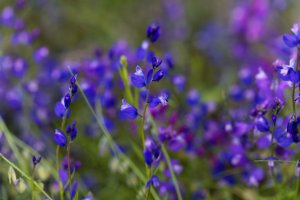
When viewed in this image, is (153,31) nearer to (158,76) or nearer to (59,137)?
(158,76)

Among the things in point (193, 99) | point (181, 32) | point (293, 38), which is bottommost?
point (293, 38)

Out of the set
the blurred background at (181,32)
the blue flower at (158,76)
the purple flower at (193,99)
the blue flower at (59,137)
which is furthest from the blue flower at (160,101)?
the blurred background at (181,32)

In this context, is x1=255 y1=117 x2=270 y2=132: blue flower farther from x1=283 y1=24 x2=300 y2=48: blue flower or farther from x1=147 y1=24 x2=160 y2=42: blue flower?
x1=147 y1=24 x2=160 y2=42: blue flower

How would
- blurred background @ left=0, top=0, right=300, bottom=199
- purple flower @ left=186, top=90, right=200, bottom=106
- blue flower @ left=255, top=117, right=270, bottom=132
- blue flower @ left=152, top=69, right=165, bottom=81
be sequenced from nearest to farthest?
blue flower @ left=152, top=69, right=165, bottom=81
blue flower @ left=255, top=117, right=270, bottom=132
purple flower @ left=186, top=90, right=200, bottom=106
blurred background @ left=0, top=0, right=300, bottom=199

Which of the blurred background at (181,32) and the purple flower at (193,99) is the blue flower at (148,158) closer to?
the purple flower at (193,99)

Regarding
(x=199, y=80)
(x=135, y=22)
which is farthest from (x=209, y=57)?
(x=135, y=22)

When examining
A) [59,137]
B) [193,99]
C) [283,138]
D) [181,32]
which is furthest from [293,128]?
[181,32]

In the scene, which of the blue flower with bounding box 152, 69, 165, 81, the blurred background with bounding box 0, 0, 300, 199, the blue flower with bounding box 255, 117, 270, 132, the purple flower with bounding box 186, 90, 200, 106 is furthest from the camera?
the blurred background with bounding box 0, 0, 300, 199

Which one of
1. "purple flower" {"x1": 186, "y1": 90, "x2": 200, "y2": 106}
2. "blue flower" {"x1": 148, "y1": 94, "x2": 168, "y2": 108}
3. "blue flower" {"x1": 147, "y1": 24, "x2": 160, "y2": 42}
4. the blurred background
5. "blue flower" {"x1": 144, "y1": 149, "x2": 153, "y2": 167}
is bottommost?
"blue flower" {"x1": 144, "y1": 149, "x2": 153, "y2": 167}

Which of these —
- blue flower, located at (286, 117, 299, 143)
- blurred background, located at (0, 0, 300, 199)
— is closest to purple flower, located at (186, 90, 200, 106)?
blurred background, located at (0, 0, 300, 199)

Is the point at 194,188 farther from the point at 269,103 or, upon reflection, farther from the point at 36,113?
the point at 36,113

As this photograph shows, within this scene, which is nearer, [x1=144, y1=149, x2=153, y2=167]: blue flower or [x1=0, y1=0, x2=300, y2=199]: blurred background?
[x1=144, y1=149, x2=153, y2=167]: blue flower
